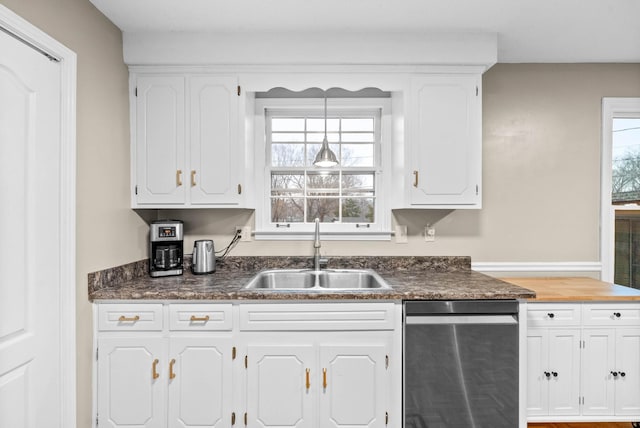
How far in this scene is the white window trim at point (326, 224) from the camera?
8.93 ft

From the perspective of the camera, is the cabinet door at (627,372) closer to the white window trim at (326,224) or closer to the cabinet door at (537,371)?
the cabinet door at (537,371)

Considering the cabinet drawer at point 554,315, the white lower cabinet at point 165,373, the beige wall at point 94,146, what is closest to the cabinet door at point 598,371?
the cabinet drawer at point 554,315

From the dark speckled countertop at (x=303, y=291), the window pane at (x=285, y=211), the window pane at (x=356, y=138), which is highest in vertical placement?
the window pane at (x=356, y=138)

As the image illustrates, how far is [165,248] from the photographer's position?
94.0 inches

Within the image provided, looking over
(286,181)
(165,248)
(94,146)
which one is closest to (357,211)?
(286,181)

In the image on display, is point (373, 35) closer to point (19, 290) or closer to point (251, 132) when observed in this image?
point (251, 132)

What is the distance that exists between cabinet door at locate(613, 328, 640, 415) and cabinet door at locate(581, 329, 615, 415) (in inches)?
1.4

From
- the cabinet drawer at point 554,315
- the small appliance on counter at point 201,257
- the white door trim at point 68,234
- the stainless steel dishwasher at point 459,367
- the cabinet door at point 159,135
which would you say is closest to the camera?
the white door trim at point 68,234

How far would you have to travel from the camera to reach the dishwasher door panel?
193cm

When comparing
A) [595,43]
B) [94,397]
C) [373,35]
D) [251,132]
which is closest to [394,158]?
[373,35]

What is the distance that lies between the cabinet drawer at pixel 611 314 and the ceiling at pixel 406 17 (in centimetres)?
170

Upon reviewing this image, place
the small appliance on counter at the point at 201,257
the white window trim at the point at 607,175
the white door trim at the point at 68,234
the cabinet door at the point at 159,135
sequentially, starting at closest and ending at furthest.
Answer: the white door trim at the point at 68,234 → the cabinet door at the point at 159,135 → the small appliance on counter at the point at 201,257 → the white window trim at the point at 607,175

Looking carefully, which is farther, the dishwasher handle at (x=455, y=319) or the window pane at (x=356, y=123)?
the window pane at (x=356, y=123)

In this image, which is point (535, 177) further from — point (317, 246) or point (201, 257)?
point (201, 257)
